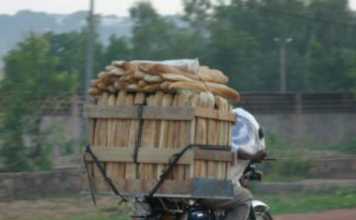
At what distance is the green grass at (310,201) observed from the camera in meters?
16.7

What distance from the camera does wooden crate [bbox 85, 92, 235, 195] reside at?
26.9 ft

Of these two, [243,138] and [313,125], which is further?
[313,125]

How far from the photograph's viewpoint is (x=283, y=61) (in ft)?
142

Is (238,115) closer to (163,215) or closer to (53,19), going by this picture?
(163,215)

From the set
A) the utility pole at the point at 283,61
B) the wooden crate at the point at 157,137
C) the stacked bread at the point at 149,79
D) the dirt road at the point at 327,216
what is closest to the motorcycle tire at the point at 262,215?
the wooden crate at the point at 157,137

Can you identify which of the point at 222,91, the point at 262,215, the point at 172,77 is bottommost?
the point at 262,215

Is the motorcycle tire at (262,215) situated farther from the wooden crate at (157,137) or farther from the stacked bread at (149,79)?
the stacked bread at (149,79)

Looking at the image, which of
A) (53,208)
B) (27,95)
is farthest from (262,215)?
(27,95)

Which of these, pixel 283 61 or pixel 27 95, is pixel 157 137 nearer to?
pixel 27 95

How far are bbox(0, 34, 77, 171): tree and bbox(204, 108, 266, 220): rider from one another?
1101 cm

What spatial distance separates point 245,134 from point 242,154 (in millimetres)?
220

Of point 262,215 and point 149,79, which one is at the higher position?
point 149,79

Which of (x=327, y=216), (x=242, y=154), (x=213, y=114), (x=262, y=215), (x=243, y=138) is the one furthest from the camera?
(x=327, y=216)

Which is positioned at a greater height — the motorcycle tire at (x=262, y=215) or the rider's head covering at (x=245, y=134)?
the rider's head covering at (x=245, y=134)
